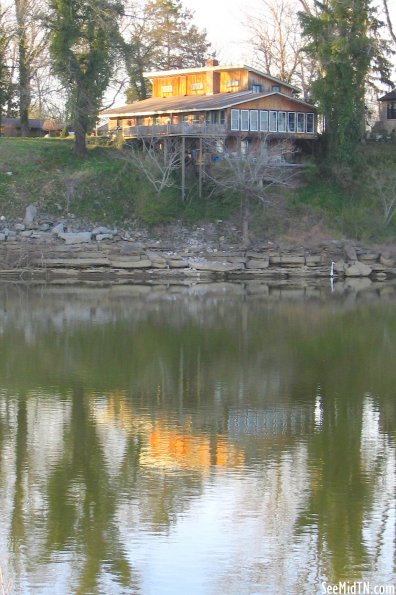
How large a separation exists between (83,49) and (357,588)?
52.3 meters

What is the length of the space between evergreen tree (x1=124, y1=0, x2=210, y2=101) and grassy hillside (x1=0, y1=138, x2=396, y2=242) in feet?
45.3

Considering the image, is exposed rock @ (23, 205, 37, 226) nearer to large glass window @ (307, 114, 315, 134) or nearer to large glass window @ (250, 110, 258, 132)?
large glass window @ (250, 110, 258, 132)

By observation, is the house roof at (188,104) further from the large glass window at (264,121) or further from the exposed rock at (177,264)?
the exposed rock at (177,264)

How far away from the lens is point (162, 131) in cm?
6062

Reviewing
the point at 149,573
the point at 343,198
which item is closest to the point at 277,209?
the point at 343,198

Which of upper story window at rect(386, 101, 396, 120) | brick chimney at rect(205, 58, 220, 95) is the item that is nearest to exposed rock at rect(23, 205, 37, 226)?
brick chimney at rect(205, 58, 220, 95)

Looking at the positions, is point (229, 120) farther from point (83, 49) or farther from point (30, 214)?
point (30, 214)

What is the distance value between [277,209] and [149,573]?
47217 millimetres

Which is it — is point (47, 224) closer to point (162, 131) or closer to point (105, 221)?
point (105, 221)

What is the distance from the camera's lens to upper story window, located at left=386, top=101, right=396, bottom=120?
6861 centimetres

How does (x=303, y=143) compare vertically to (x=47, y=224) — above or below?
above

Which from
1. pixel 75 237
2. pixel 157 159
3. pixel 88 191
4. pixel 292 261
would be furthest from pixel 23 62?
pixel 292 261

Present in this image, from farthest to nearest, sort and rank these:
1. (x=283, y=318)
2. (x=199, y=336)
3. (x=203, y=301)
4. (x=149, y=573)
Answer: (x=203, y=301), (x=283, y=318), (x=199, y=336), (x=149, y=573)

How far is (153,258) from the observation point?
5500 centimetres
